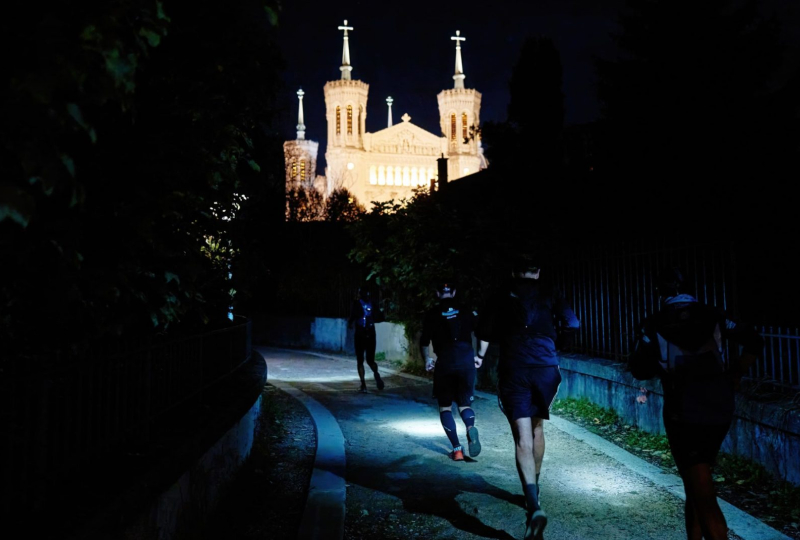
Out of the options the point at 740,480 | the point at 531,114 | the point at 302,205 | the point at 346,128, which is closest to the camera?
the point at 740,480

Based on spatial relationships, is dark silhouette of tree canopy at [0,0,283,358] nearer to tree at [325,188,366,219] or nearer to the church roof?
tree at [325,188,366,219]

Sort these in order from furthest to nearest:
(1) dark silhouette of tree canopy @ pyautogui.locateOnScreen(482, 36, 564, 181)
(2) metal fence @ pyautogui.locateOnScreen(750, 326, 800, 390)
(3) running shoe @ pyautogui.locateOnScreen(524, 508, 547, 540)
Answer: (1) dark silhouette of tree canopy @ pyautogui.locateOnScreen(482, 36, 564, 181) < (2) metal fence @ pyautogui.locateOnScreen(750, 326, 800, 390) < (3) running shoe @ pyautogui.locateOnScreen(524, 508, 547, 540)

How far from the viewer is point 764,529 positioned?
15.2 feet

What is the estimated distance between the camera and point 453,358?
6875 millimetres

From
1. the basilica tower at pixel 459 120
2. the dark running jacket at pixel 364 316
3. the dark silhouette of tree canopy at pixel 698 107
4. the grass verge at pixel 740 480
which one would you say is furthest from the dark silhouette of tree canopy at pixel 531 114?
the basilica tower at pixel 459 120

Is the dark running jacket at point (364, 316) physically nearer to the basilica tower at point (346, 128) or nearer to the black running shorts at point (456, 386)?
the black running shorts at point (456, 386)

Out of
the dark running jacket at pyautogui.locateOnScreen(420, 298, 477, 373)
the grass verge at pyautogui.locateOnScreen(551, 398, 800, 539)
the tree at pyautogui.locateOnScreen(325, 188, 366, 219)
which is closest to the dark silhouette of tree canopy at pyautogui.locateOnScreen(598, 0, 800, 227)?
the grass verge at pyautogui.locateOnScreen(551, 398, 800, 539)

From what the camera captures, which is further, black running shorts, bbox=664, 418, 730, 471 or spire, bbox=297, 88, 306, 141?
spire, bbox=297, 88, 306, 141

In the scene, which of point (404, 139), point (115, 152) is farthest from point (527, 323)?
point (404, 139)

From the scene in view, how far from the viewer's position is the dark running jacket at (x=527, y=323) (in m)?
4.90

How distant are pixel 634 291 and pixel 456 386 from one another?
2933mm

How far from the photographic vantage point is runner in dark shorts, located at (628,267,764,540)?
12.2 ft

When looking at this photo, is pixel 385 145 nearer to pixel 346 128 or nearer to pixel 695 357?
pixel 346 128

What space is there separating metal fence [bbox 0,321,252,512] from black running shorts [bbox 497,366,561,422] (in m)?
2.35
